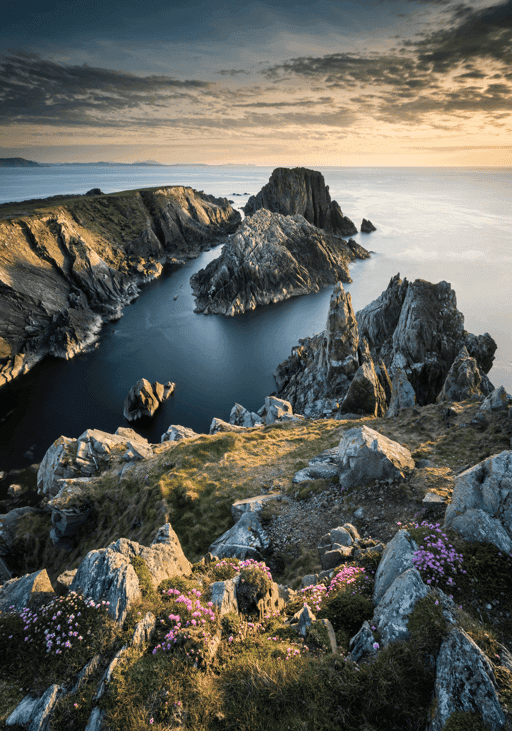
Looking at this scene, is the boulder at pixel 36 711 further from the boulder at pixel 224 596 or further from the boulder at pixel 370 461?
the boulder at pixel 370 461

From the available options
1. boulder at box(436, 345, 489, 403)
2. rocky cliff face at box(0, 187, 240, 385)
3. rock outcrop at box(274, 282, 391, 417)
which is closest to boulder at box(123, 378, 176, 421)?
rock outcrop at box(274, 282, 391, 417)

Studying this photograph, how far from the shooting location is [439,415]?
31344 millimetres

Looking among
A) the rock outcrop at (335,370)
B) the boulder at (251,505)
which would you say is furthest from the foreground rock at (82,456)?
the rock outcrop at (335,370)

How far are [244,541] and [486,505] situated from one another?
13271 millimetres

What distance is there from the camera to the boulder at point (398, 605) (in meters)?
9.12

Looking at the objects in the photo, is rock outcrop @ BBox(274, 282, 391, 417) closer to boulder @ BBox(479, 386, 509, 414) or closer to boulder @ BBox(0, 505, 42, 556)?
boulder @ BBox(479, 386, 509, 414)

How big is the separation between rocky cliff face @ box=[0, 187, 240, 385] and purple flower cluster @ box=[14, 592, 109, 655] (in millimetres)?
92493

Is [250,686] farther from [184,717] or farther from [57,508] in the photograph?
[57,508]

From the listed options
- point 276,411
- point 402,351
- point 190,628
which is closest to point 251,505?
point 190,628

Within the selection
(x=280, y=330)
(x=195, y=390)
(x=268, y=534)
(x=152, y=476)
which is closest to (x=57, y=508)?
(x=152, y=476)

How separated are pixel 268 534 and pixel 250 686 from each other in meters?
12.5

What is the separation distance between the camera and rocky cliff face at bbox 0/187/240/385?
308 ft

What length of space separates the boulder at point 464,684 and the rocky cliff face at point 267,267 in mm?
122440

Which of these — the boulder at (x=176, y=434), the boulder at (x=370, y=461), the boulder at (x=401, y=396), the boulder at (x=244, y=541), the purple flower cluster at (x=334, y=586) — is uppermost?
the purple flower cluster at (x=334, y=586)
